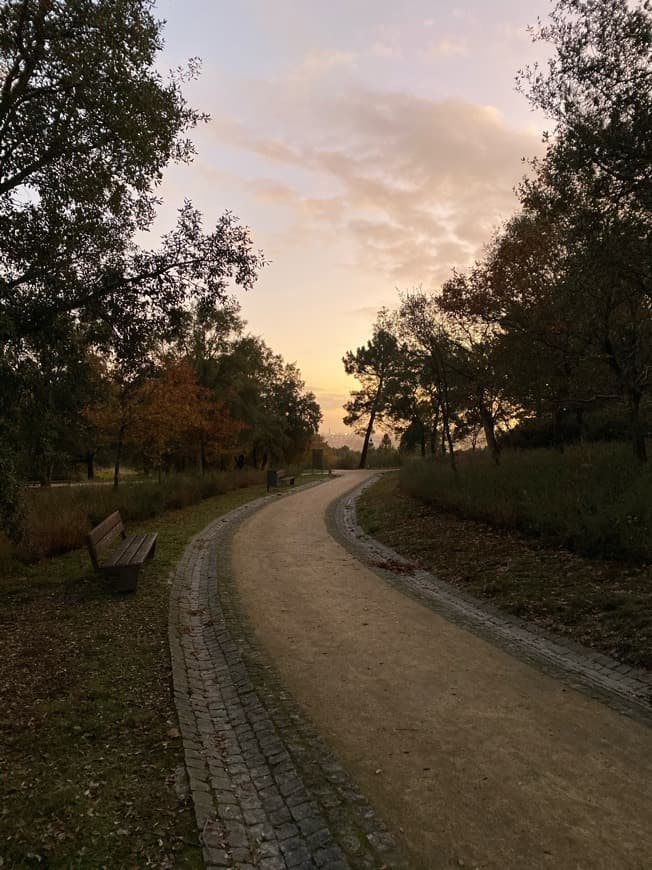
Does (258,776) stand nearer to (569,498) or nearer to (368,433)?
(569,498)

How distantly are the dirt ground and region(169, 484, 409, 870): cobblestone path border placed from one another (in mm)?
159

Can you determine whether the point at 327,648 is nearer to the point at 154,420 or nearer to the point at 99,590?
the point at 99,590

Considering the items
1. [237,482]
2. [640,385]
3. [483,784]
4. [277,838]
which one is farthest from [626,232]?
[237,482]

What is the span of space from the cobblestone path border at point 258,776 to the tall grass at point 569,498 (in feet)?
18.6

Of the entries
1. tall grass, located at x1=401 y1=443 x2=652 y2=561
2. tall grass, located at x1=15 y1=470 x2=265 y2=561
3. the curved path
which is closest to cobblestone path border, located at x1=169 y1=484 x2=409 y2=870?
Result: the curved path

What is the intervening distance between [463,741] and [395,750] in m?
0.53

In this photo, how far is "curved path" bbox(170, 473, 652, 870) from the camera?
116 inches

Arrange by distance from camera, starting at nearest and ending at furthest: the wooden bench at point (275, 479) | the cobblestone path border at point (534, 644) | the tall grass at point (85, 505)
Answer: the cobblestone path border at point (534, 644), the tall grass at point (85, 505), the wooden bench at point (275, 479)

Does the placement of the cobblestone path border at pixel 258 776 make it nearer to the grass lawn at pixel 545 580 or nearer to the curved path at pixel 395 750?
the curved path at pixel 395 750

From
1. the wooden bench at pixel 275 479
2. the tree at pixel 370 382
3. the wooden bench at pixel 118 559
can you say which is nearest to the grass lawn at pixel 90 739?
the wooden bench at pixel 118 559

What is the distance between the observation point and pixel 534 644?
19.3ft

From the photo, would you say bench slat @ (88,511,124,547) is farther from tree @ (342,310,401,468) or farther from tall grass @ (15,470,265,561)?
tree @ (342,310,401,468)

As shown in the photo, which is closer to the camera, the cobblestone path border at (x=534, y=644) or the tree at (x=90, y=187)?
the cobblestone path border at (x=534, y=644)

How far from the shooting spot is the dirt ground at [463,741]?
2953 millimetres
